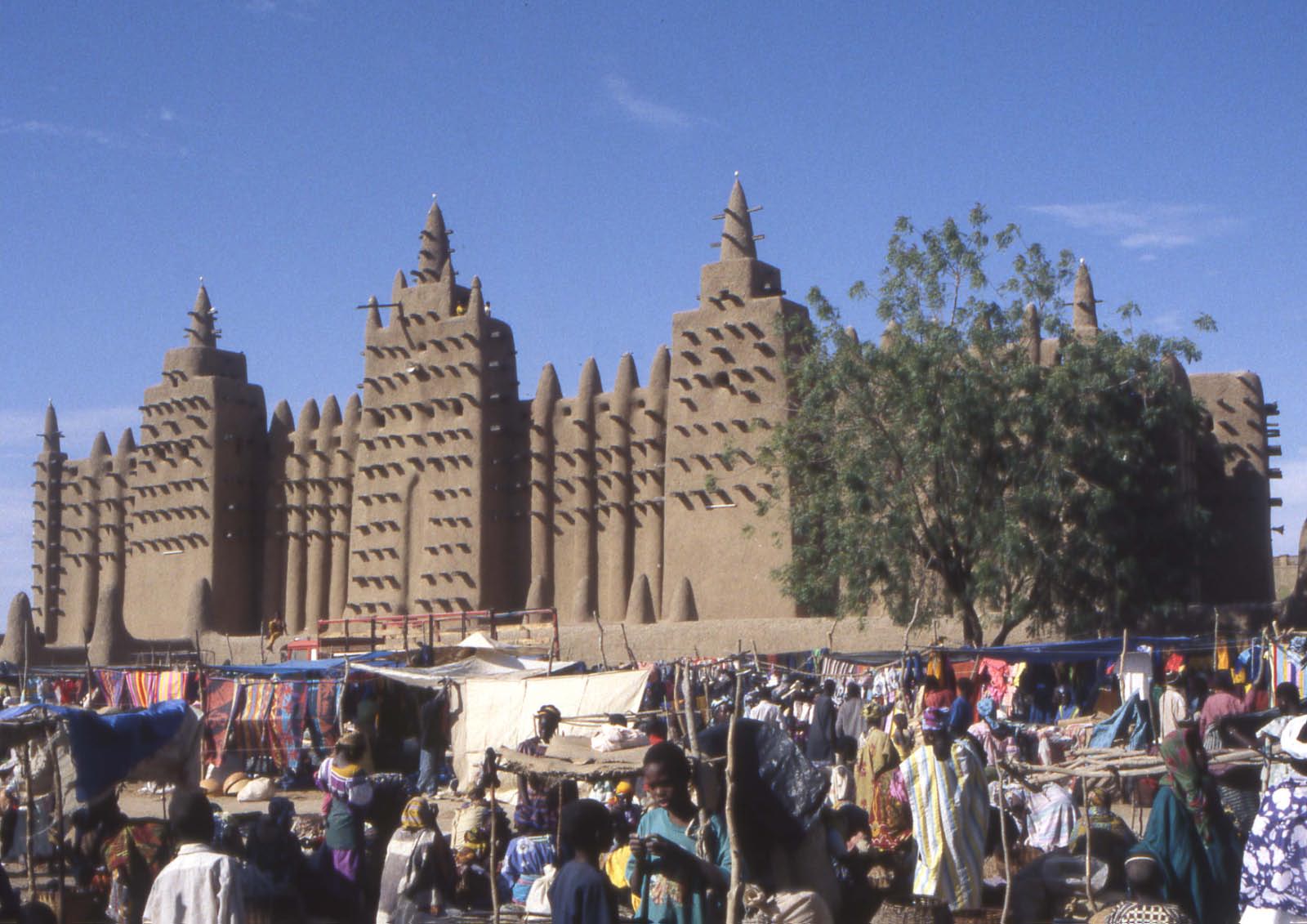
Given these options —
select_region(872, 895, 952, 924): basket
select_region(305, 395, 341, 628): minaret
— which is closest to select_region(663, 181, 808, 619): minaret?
select_region(305, 395, 341, 628): minaret

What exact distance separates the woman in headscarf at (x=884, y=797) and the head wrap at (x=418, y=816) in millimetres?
2356

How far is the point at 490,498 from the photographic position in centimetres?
3659

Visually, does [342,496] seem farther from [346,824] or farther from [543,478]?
[346,824]

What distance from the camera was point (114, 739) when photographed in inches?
353

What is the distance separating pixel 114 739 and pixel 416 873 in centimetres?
241

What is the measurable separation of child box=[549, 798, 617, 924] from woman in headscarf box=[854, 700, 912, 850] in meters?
3.11

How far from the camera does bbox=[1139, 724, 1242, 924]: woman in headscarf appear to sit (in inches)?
257

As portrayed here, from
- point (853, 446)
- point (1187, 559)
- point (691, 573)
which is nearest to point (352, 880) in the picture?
point (853, 446)

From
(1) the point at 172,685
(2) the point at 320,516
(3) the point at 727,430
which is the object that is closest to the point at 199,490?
(2) the point at 320,516

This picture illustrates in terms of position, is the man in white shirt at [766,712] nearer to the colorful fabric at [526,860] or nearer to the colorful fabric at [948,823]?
the colorful fabric at [526,860]

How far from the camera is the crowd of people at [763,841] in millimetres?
5105

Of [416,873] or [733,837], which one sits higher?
[733,837]

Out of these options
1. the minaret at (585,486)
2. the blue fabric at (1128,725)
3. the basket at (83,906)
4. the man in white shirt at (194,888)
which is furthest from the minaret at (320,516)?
the man in white shirt at (194,888)

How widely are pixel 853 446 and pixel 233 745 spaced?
10.2 metres
